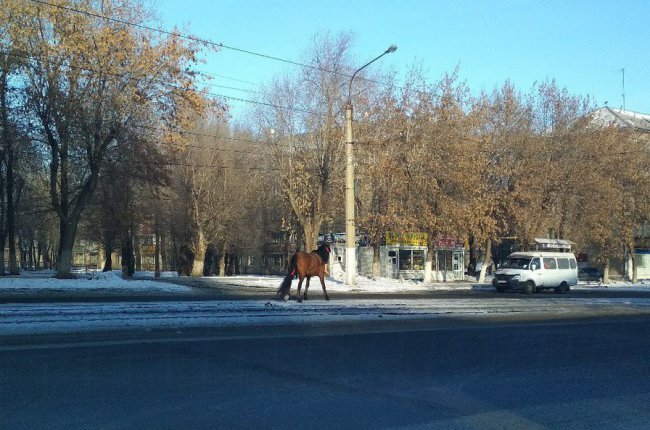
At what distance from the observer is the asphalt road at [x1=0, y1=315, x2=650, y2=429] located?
735cm

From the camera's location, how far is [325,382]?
9.32 metres

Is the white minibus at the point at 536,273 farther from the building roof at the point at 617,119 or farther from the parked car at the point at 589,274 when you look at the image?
the parked car at the point at 589,274

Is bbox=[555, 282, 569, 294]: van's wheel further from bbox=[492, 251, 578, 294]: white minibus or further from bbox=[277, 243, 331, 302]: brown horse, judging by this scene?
bbox=[277, 243, 331, 302]: brown horse

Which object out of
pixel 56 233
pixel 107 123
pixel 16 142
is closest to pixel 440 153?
pixel 107 123

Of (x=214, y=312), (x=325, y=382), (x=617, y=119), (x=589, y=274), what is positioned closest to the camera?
(x=325, y=382)

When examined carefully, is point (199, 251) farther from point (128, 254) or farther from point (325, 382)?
point (325, 382)

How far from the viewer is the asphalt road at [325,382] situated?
7.35 metres

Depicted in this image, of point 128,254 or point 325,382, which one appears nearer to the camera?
point 325,382

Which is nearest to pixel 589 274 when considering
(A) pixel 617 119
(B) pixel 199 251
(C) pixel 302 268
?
(A) pixel 617 119

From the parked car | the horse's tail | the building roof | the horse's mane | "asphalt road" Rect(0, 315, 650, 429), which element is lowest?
the parked car

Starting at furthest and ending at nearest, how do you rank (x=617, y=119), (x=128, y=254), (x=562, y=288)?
(x=128, y=254) → (x=617, y=119) → (x=562, y=288)

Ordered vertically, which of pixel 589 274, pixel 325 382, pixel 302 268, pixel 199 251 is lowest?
pixel 589 274

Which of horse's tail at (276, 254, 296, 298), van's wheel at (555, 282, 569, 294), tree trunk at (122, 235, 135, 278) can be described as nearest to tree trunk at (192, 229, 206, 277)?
tree trunk at (122, 235, 135, 278)

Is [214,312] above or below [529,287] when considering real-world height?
above
